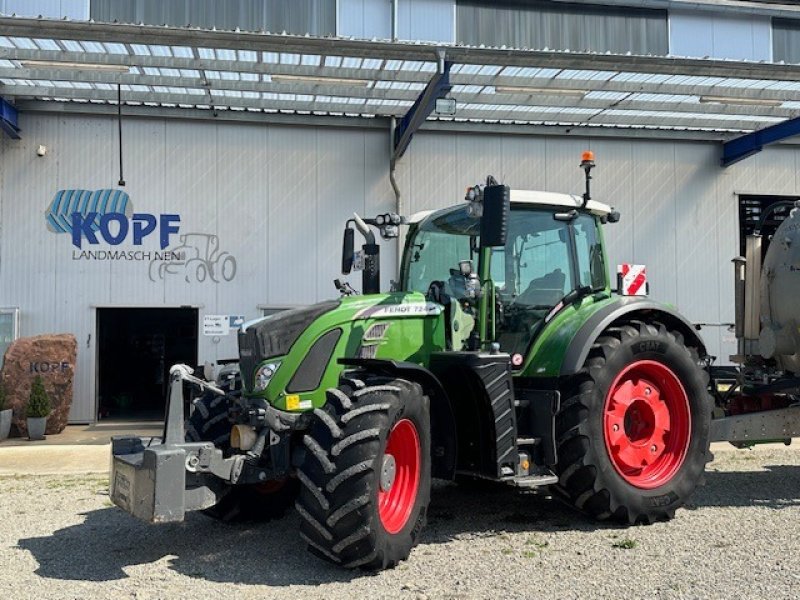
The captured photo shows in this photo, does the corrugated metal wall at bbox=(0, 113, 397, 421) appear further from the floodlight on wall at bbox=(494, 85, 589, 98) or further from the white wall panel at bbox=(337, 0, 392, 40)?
the floodlight on wall at bbox=(494, 85, 589, 98)

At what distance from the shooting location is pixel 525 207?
5.85m

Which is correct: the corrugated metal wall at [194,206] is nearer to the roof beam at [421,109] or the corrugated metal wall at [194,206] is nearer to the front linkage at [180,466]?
the roof beam at [421,109]

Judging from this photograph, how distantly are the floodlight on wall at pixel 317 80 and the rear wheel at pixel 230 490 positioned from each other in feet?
22.8

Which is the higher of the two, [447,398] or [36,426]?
[447,398]

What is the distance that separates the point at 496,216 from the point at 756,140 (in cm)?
1057

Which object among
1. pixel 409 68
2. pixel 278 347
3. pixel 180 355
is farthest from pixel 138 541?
pixel 180 355

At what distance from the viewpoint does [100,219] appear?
12.4 m

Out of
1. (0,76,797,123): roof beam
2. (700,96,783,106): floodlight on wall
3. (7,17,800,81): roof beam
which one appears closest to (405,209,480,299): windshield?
(7,17,800,81): roof beam

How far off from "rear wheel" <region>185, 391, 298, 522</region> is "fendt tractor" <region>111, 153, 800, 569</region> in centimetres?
2

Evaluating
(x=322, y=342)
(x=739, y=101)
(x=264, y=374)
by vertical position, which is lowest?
(x=264, y=374)

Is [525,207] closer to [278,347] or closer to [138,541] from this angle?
[278,347]

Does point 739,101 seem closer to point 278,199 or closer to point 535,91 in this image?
point 535,91

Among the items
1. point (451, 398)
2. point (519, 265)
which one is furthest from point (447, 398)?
point (519, 265)

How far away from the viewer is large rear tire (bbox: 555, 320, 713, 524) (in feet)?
17.7
